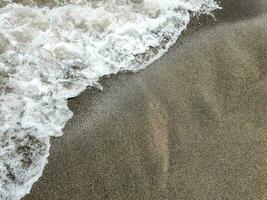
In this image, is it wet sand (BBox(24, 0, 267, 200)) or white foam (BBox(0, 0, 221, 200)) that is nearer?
wet sand (BBox(24, 0, 267, 200))

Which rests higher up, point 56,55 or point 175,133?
point 56,55

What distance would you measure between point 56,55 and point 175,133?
1.14 m

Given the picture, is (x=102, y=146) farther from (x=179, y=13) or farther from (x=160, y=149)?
(x=179, y=13)

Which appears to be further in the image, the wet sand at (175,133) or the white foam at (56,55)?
the white foam at (56,55)

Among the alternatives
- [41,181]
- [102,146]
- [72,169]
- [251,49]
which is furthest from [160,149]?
[251,49]

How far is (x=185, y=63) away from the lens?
3402 millimetres

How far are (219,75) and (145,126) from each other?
2.49 ft

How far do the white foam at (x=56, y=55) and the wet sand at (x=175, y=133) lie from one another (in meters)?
0.10

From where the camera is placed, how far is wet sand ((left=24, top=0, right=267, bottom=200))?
2754 mm

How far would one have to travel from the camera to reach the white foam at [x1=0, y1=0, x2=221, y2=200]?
289cm

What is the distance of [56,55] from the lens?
3.40 meters

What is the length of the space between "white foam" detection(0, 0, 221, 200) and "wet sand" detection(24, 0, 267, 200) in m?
0.10

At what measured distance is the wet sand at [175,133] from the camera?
275 cm

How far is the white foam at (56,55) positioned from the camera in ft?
9.47
